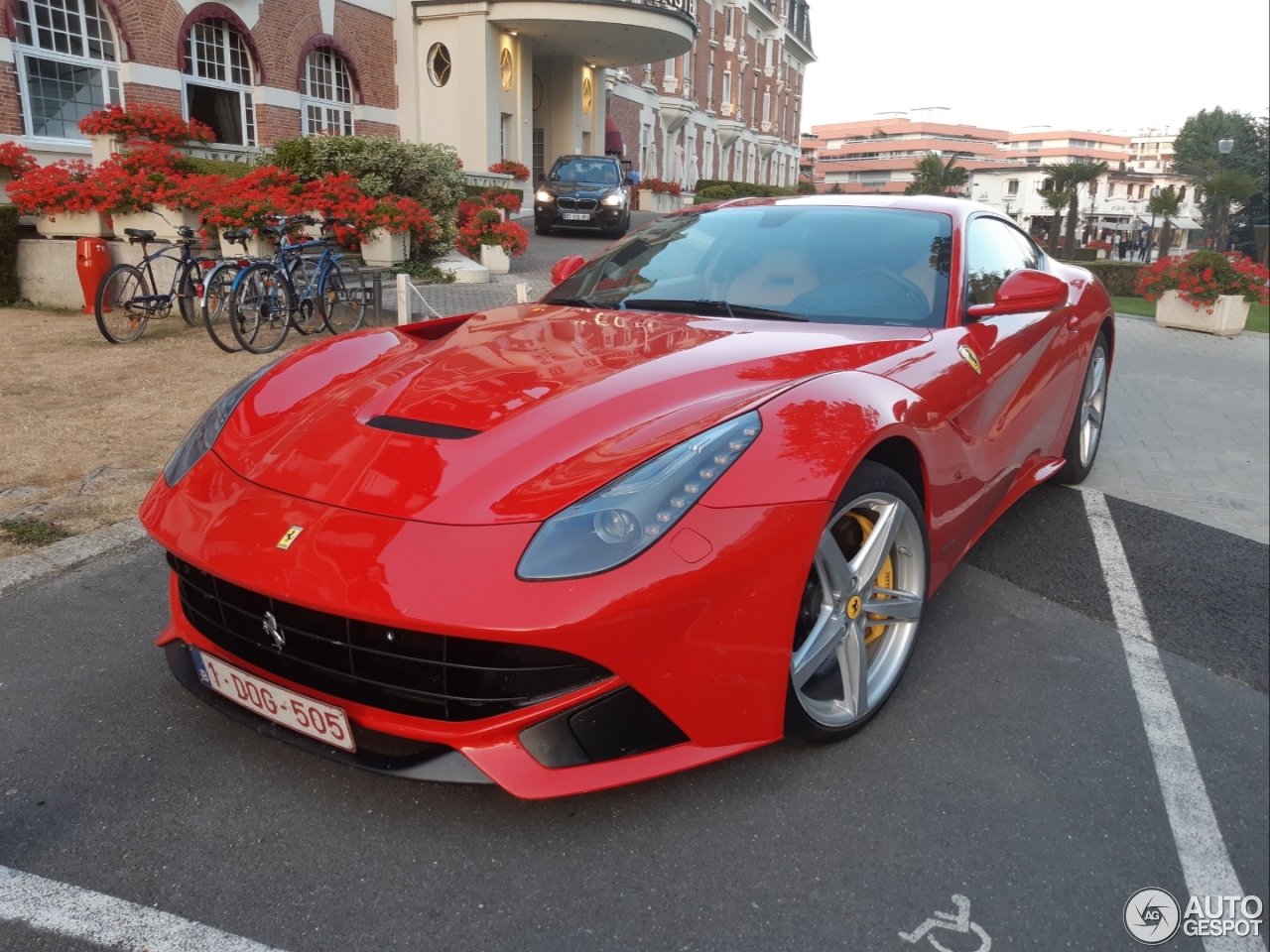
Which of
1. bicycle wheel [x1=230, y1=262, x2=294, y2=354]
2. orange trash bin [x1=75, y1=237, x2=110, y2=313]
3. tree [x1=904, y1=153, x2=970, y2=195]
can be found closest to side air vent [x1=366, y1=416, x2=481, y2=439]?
bicycle wheel [x1=230, y1=262, x2=294, y2=354]

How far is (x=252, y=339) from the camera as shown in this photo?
7922mm

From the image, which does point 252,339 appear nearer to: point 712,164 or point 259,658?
point 259,658

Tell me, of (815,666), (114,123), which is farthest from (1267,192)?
(815,666)

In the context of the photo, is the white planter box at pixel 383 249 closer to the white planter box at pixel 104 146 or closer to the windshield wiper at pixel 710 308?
the white planter box at pixel 104 146

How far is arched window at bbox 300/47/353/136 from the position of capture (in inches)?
773

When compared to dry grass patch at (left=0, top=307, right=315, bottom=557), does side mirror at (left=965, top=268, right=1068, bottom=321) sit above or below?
above

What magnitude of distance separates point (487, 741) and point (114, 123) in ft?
38.8

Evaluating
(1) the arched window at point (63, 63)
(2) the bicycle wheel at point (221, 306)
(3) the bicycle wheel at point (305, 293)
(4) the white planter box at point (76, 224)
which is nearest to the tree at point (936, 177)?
(1) the arched window at point (63, 63)

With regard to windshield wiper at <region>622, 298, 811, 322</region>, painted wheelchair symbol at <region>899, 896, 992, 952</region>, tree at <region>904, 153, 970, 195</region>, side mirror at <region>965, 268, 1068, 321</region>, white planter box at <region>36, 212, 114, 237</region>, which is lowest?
painted wheelchair symbol at <region>899, 896, 992, 952</region>

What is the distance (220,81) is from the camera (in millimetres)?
17594

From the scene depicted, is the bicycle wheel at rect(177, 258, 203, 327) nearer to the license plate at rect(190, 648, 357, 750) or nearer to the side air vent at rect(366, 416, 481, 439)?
the side air vent at rect(366, 416, 481, 439)

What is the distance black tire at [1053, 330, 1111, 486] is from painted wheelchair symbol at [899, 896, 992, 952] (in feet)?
10.4

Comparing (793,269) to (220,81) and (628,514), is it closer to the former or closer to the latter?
(628,514)

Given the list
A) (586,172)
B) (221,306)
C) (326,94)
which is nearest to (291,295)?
(221,306)
